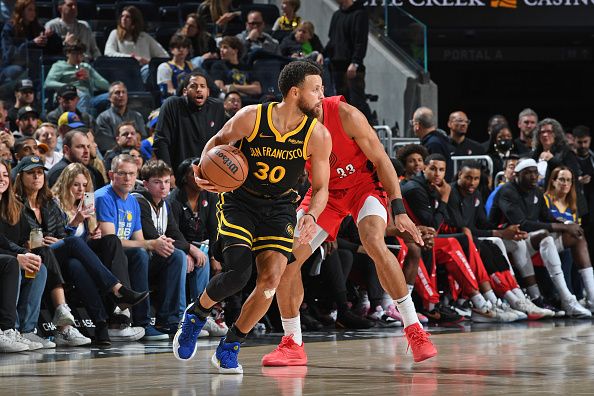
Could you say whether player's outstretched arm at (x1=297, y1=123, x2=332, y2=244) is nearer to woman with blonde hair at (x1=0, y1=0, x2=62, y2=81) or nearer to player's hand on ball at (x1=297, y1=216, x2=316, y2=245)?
player's hand on ball at (x1=297, y1=216, x2=316, y2=245)

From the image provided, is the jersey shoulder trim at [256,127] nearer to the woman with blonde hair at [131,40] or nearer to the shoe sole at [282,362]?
the shoe sole at [282,362]

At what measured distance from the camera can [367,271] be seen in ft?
33.5

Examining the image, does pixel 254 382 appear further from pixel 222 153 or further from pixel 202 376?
pixel 222 153

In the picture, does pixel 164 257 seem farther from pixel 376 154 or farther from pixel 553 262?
pixel 553 262

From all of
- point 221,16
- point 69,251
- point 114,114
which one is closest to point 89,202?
point 69,251

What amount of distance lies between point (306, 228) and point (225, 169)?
0.53 m

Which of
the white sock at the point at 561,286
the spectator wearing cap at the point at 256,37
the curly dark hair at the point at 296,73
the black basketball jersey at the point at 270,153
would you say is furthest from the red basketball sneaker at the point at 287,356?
the spectator wearing cap at the point at 256,37

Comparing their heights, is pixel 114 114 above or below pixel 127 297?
above

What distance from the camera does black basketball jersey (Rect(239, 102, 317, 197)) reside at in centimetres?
641

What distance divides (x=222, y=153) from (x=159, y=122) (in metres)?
4.03

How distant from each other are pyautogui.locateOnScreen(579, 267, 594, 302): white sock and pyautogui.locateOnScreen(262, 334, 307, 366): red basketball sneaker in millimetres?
5476

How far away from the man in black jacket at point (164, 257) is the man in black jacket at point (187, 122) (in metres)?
0.87

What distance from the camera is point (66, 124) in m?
10.7

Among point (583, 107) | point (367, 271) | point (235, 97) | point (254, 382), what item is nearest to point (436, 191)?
point (367, 271)
